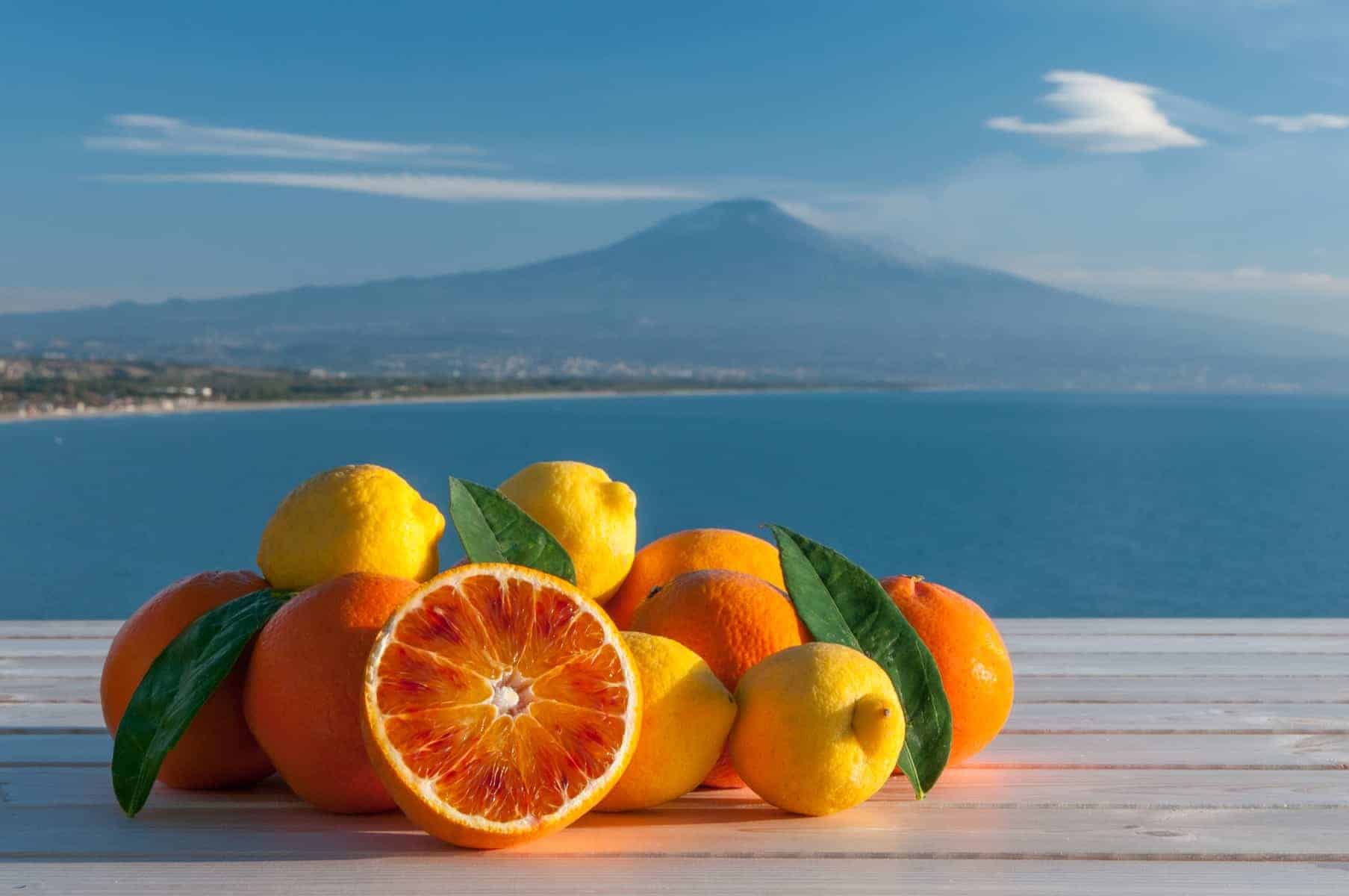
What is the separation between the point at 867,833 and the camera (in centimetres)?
160

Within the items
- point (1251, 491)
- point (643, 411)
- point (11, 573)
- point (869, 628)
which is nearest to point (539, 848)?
point (869, 628)

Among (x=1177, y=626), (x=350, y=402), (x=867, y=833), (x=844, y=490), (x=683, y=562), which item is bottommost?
(x=844, y=490)

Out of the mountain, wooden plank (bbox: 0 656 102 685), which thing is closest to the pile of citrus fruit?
wooden plank (bbox: 0 656 102 685)

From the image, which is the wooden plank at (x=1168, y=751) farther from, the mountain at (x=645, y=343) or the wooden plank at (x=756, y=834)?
the mountain at (x=645, y=343)

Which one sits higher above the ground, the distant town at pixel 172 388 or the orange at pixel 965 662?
the orange at pixel 965 662

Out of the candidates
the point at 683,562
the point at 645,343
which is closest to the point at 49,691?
the point at 683,562

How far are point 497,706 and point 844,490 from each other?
6803cm

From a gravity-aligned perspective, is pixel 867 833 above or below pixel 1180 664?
above

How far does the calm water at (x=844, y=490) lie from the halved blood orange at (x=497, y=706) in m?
41.0

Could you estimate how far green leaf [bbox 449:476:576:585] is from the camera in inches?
70.1

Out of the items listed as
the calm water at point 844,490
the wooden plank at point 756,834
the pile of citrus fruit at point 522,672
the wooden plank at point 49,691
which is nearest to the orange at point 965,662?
the pile of citrus fruit at point 522,672

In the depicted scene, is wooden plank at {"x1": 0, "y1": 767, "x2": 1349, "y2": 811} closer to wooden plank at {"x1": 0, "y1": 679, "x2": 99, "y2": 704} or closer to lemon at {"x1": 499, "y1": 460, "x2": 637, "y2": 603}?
lemon at {"x1": 499, "y1": 460, "x2": 637, "y2": 603}

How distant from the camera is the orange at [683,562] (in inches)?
81.7

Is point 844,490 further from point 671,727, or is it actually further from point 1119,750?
point 671,727
